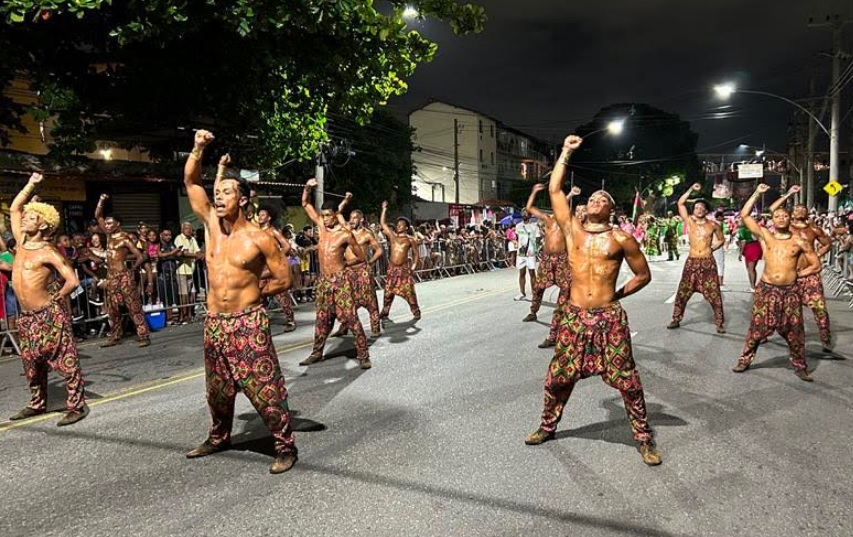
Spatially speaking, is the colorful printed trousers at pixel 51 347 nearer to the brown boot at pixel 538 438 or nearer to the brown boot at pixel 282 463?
the brown boot at pixel 282 463

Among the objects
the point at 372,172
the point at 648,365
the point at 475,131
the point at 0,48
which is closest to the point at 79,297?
the point at 0,48

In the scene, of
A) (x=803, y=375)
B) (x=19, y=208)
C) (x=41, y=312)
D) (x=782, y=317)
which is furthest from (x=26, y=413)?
(x=803, y=375)

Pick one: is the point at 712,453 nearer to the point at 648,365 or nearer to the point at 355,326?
the point at 648,365

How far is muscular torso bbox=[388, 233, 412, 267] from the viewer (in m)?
9.80

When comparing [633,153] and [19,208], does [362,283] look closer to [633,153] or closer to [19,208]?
[19,208]

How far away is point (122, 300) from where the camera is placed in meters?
8.87

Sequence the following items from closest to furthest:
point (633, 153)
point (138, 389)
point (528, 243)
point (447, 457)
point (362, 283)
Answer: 1. point (447, 457)
2. point (138, 389)
3. point (362, 283)
4. point (528, 243)
5. point (633, 153)

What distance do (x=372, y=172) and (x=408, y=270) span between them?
20464mm

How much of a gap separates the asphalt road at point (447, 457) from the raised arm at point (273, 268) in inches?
47.3

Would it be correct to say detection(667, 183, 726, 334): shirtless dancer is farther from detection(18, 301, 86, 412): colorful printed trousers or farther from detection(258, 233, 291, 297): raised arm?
detection(18, 301, 86, 412): colorful printed trousers

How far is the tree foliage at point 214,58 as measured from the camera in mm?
7164

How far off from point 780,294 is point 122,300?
341 inches

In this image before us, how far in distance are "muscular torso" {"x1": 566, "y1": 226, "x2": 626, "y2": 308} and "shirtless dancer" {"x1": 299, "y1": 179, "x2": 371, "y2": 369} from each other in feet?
10.6

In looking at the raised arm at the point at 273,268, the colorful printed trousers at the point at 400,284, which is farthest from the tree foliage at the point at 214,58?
the raised arm at the point at 273,268
